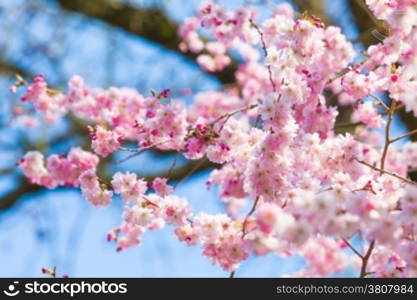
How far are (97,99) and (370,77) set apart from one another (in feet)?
5.39

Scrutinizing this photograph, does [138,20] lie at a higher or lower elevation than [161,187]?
higher

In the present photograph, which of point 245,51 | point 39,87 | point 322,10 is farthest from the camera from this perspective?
point 245,51

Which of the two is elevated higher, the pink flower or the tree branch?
the tree branch

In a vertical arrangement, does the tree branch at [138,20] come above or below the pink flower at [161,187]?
above

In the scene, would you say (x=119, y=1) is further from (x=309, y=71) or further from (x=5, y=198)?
(x=309, y=71)

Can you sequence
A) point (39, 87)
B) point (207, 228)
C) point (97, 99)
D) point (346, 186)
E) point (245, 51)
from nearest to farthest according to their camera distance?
1. point (346, 186)
2. point (207, 228)
3. point (39, 87)
4. point (97, 99)
5. point (245, 51)

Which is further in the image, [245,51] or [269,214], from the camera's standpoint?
[245,51]

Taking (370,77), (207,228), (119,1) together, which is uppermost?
(119,1)

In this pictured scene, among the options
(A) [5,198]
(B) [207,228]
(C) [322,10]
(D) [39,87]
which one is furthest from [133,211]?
(A) [5,198]

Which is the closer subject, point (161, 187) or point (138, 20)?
point (161, 187)

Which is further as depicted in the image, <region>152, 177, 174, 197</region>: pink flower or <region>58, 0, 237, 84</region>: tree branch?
<region>58, 0, 237, 84</region>: tree branch

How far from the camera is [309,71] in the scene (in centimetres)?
326

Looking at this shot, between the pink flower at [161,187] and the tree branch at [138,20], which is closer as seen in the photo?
the pink flower at [161,187]

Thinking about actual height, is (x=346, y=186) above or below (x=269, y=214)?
above
